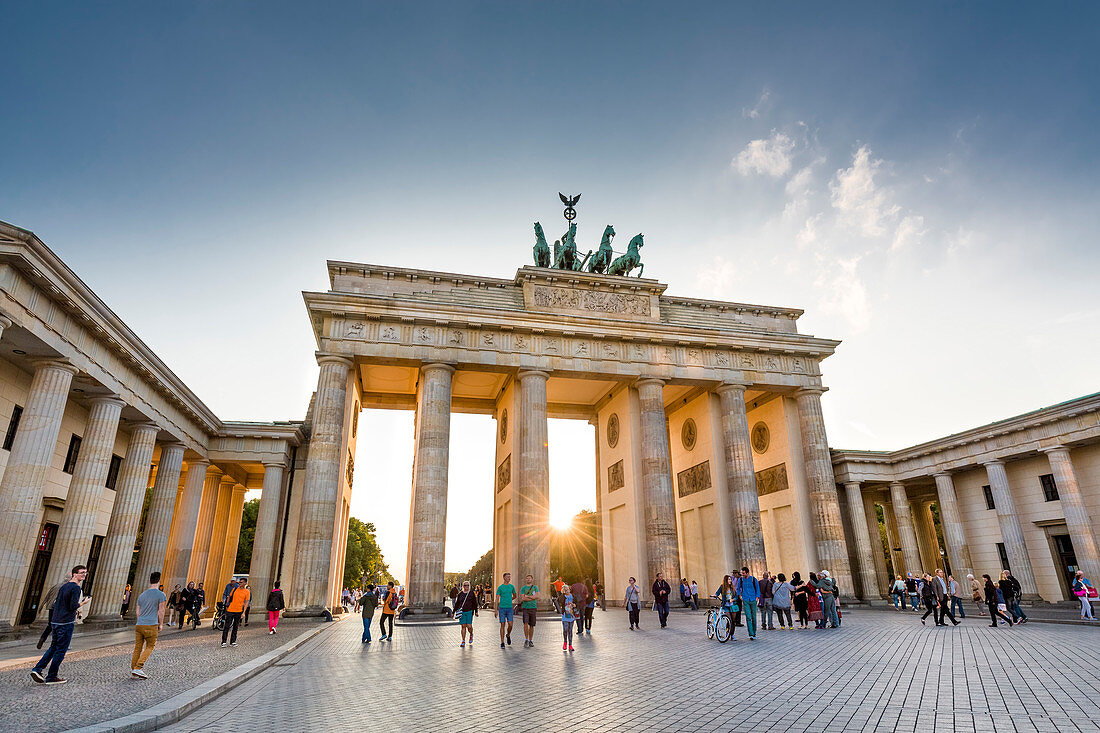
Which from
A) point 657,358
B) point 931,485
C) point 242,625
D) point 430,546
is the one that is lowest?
point 242,625

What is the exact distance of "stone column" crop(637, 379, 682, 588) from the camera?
26891 mm

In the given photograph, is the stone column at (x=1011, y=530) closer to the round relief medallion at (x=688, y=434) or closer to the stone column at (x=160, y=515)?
the round relief medallion at (x=688, y=434)

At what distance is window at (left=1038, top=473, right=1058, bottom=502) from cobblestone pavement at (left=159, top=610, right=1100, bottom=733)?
729 inches

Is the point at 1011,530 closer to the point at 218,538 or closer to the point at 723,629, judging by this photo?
the point at 723,629

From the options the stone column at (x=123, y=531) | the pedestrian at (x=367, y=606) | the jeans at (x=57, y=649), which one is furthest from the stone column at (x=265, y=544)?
the jeans at (x=57, y=649)

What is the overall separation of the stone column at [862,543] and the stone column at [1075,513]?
8.61m

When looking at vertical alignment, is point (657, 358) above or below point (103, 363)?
above

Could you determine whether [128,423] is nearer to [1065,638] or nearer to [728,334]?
[728,334]

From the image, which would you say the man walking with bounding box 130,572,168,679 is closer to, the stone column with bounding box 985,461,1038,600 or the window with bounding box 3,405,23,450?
the window with bounding box 3,405,23,450

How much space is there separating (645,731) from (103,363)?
65.4 feet

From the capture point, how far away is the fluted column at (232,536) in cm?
3225

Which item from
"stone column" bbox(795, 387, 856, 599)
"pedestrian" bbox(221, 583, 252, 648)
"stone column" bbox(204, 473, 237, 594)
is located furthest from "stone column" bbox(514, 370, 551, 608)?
"stone column" bbox(204, 473, 237, 594)

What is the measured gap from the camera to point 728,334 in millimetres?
31328

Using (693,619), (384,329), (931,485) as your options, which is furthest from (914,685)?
(931,485)
